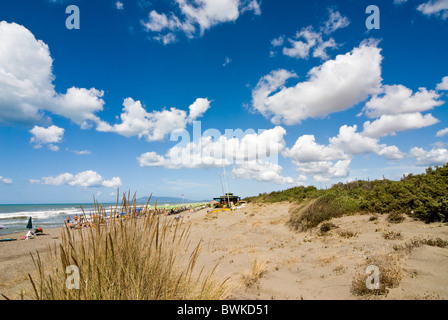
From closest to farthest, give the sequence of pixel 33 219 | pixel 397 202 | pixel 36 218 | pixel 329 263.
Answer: pixel 329 263 → pixel 397 202 → pixel 33 219 → pixel 36 218

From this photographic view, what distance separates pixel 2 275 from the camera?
707 centimetres

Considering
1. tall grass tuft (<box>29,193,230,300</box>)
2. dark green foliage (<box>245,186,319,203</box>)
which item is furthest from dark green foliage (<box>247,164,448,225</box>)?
tall grass tuft (<box>29,193,230,300</box>)

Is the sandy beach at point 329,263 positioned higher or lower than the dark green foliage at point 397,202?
lower

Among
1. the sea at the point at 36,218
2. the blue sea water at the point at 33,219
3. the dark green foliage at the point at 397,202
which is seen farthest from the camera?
the blue sea water at the point at 33,219

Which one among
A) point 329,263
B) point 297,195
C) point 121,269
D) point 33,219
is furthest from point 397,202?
point 33,219

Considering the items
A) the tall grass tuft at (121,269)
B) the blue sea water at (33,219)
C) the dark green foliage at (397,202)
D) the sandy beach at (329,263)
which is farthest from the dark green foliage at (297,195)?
the blue sea water at (33,219)

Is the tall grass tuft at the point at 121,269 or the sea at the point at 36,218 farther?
the sea at the point at 36,218

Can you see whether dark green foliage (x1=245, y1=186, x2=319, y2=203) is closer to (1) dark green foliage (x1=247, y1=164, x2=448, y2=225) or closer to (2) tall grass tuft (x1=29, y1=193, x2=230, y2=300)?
(1) dark green foliage (x1=247, y1=164, x2=448, y2=225)

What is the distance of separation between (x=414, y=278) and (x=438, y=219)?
Answer: 5.40 metres

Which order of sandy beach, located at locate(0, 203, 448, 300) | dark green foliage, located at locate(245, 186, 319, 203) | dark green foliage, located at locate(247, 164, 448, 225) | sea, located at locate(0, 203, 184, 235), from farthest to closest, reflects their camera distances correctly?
sea, located at locate(0, 203, 184, 235)
dark green foliage, located at locate(245, 186, 319, 203)
dark green foliage, located at locate(247, 164, 448, 225)
sandy beach, located at locate(0, 203, 448, 300)

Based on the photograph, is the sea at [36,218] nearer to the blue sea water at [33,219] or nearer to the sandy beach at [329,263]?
the blue sea water at [33,219]

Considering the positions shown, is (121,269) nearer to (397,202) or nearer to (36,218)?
(397,202)
